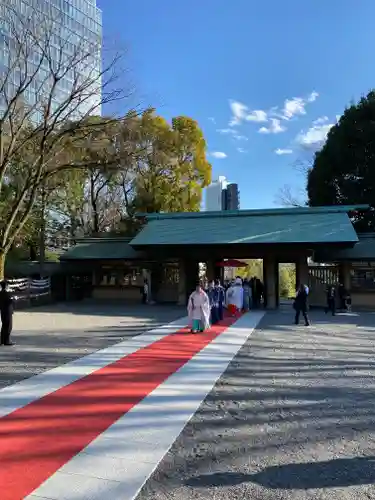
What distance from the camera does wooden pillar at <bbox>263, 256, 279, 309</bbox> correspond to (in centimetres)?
2169

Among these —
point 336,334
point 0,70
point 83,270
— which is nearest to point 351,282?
point 336,334

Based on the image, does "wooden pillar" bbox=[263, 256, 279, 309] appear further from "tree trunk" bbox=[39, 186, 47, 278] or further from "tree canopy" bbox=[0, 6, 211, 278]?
"tree trunk" bbox=[39, 186, 47, 278]

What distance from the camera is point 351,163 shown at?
3012cm

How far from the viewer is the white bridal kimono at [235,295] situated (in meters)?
18.0

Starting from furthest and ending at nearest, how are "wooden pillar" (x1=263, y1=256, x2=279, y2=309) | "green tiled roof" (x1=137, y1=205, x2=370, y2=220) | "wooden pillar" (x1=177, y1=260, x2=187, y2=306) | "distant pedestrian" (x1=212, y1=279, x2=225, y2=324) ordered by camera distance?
"wooden pillar" (x1=177, y1=260, x2=187, y2=306), "green tiled roof" (x1=137, y1=205, x2=370, y2=220), "wooden pillar" (x1=263, y1=256, x2=279, y2=309), "distant pedestrian" (x1=212, y1=279, x2=225, y2=324)

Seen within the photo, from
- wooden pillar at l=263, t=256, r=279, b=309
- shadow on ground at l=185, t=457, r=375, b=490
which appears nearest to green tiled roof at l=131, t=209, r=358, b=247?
wooden pillar at l=263, t=256, r=279, b=309

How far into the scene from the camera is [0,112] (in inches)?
829

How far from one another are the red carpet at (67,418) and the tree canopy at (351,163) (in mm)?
25029

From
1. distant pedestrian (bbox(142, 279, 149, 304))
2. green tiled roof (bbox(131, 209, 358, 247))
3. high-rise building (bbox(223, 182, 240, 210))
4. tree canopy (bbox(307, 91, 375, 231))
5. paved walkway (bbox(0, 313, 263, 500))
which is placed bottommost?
paved walkway (bbox(0, 313, 263, 500))

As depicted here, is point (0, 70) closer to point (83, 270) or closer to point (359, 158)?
point (83, 270)

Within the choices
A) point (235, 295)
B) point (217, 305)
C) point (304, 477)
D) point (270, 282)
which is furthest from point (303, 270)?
point (304, 477)

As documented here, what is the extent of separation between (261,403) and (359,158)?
27.5 meters

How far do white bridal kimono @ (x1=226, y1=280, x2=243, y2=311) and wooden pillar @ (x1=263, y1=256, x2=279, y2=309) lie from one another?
3.88m

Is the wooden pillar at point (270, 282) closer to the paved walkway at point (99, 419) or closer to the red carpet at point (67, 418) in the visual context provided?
the paved walkway at point (99, 419)
